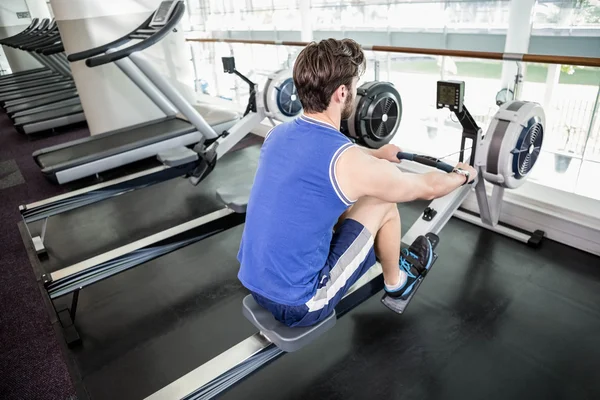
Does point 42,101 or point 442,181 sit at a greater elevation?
point 442,181

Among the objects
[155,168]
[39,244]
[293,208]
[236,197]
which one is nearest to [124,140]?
[155,168]

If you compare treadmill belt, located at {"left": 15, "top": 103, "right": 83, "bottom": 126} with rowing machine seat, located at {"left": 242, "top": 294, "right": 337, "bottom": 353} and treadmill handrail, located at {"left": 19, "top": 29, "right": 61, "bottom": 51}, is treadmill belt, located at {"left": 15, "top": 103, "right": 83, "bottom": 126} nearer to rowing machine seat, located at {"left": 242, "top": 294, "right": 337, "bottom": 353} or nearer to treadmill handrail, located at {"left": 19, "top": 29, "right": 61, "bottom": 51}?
treadmill handrail, located at {"left": 19, "top": 29, "right": 61, "bottom": 51}

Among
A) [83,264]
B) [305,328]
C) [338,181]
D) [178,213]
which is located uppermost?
[338,181]

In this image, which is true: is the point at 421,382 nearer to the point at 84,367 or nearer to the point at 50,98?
the point at 84,367

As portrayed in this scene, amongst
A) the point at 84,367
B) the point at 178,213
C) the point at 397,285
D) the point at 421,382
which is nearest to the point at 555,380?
the point at 421,382

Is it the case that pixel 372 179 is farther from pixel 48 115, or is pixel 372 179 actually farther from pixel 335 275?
pixel 48 115

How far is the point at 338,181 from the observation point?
1.18m

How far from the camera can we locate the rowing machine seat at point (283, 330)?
1353 millimetres

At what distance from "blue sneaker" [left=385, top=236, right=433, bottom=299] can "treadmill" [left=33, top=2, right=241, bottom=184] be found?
9.14ft

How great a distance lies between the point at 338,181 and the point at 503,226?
1.87m

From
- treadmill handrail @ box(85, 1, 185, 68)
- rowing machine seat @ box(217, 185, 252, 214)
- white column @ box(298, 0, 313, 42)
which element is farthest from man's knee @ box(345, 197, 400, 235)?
white column @ box(298, 0, 313, 42)

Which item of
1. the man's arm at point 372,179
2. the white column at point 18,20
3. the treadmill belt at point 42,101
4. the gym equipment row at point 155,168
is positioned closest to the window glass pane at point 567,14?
the gym equipment row at point 155,168

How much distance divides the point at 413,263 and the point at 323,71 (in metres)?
0.99

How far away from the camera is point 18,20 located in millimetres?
8742
